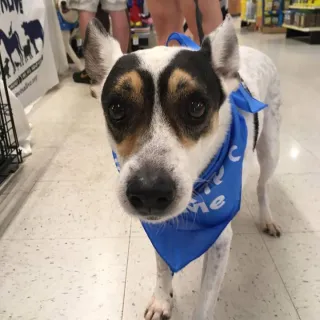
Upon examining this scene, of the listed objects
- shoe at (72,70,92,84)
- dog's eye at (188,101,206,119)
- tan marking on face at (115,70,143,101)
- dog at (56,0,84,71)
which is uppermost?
tan marking on face at (115,70,143,101)

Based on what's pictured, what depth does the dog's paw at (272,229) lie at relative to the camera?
1676mm

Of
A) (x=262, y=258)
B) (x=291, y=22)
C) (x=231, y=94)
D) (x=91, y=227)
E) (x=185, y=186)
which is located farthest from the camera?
(x=291, y=22)

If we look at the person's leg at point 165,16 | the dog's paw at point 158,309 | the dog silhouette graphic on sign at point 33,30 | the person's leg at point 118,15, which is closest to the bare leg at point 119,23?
the person's leg at point 118,15

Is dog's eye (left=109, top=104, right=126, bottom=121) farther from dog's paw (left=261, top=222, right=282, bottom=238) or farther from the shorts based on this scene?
the shorts

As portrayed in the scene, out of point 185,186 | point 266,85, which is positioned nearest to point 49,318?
point 185,186

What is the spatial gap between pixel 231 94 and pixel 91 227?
91 centimetres

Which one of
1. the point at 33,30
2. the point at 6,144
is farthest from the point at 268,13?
the point at 6,144

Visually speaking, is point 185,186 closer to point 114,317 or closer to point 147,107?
point 147,107

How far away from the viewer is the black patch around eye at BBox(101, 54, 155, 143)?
95 cm

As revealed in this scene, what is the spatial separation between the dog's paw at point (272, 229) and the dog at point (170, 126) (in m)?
0.51

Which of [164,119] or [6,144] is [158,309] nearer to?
[164,119]

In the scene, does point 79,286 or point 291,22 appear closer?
point 79,286

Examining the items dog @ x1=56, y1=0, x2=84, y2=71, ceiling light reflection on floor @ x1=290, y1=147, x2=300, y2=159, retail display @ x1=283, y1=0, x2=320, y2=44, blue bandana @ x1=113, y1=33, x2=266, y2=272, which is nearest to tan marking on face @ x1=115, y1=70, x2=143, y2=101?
blue bandana @ x1=113, y1=33, x2=266, y2=272

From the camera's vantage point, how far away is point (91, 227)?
5.76 feet
